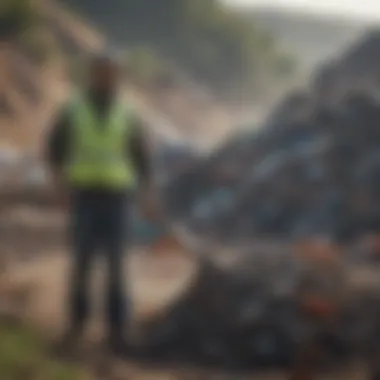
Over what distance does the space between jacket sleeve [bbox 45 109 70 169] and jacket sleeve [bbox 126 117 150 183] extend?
0.14 meters

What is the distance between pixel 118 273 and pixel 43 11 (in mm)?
634

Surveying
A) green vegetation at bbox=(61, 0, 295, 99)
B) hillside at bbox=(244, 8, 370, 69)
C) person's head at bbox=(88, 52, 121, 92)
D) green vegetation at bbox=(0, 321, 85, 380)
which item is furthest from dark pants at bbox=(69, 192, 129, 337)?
hillside at bbox=(244, 8, 370, 69)

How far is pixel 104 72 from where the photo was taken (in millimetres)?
2105

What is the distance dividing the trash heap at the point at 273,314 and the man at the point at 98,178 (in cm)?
14

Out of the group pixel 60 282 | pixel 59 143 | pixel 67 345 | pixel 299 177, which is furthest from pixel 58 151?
pixel 299 177

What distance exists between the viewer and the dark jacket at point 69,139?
6.77 ft

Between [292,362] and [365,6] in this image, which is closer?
[292,362]

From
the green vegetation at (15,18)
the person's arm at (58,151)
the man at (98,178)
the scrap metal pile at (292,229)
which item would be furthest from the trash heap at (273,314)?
the green vegetation at (15,18)

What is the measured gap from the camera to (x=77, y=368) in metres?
1.99

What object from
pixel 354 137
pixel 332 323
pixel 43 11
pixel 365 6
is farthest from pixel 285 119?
pixel 43 11

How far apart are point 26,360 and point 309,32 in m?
0.99

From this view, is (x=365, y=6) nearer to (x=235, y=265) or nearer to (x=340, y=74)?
(x=340, y=74)

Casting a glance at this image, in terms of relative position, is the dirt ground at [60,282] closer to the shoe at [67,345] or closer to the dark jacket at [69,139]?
the shoe at [67,345]

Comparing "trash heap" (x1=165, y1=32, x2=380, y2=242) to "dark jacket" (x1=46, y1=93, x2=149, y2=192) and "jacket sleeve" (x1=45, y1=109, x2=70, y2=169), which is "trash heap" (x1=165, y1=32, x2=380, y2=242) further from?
"jacket sleeve" (x1=45, y1=109, x2=70, y2=169)
